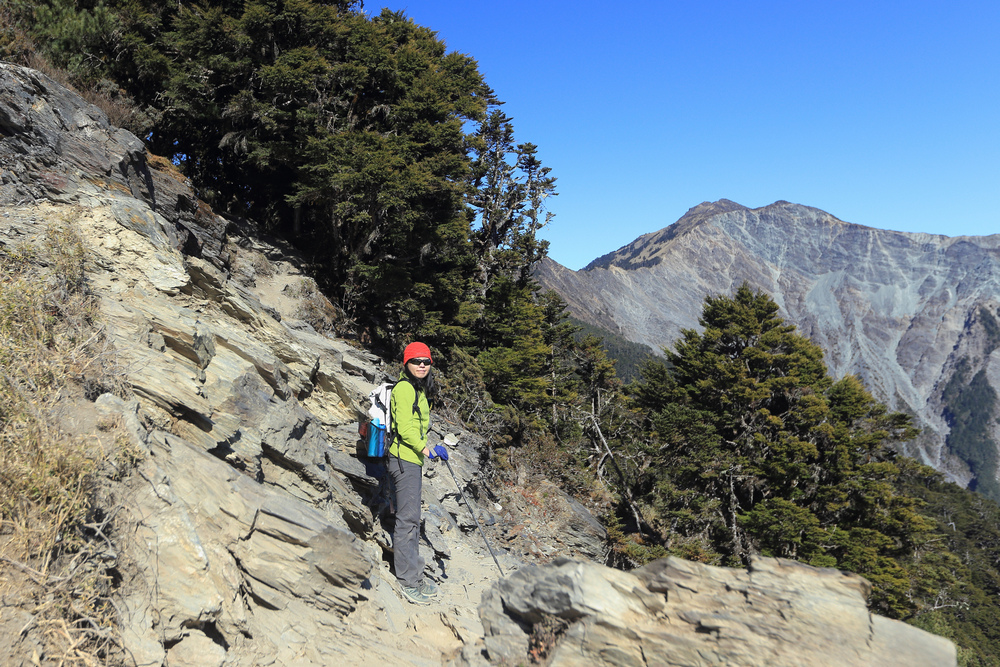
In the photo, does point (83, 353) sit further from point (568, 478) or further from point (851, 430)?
point (851, 430)

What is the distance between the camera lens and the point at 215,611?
3643 mm

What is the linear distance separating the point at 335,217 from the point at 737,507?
→ 69.2 ft

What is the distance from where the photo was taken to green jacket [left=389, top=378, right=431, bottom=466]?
5762 millimetres

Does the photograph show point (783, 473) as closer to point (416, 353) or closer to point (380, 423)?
point (380, 423)

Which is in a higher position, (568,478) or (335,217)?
(335,217)

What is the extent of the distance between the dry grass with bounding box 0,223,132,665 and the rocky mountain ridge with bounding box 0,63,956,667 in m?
0.09

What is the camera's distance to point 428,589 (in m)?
6.04

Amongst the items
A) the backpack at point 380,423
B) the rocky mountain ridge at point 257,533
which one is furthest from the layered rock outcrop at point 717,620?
the backpack at point 380,423

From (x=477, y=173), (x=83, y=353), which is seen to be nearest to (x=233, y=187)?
(x=477, y=173)

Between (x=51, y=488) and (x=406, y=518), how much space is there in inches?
131

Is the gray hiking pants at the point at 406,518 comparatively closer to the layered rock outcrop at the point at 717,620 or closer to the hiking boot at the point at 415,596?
the hiking boot at the point at 415,596

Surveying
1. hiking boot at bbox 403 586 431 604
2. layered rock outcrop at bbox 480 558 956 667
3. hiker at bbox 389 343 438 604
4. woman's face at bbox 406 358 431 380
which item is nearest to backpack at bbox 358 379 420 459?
hiker at bbox 389 343 438 604

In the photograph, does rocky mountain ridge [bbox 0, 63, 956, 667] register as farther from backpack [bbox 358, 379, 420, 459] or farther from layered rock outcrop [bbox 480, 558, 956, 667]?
backpack [bbox 358, 379, 420, 459]

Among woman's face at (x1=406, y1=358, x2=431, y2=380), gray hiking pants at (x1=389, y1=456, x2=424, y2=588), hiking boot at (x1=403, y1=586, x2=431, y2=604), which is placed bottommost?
hiking boot at (x1=403, y1=586, x2=431, y2=604)
